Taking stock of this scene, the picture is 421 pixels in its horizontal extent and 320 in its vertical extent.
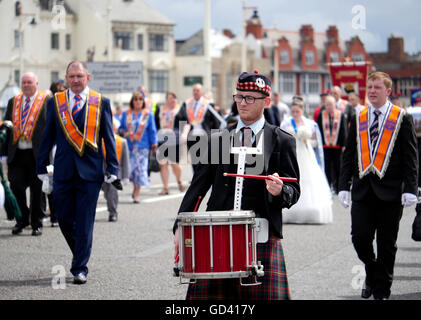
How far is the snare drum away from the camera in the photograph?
193 inches

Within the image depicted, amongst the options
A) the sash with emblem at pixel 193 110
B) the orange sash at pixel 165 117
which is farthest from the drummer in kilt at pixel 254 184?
the orange sash at pixel 165 117

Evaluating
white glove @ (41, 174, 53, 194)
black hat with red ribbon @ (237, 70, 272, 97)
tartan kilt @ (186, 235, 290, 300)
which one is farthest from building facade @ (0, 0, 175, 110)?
tartan kilt @ (186, 235, 290, 300)

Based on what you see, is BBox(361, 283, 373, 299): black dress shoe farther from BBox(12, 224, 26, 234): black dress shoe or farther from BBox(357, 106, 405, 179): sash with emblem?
BBox(12, 224, 26, 234): black dress shoe

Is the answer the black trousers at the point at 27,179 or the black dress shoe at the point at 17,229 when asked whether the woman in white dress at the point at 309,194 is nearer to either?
the black trousers at the point at 27,179

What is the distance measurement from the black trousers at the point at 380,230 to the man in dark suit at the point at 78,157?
251cm

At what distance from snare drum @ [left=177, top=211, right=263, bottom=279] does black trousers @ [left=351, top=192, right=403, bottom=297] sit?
3.10 metres

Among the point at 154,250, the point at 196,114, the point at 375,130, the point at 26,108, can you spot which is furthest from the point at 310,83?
the point at 375,130

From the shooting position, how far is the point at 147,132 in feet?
55.2

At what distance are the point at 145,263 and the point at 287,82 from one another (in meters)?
101

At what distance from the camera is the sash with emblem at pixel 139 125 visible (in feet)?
54.7
